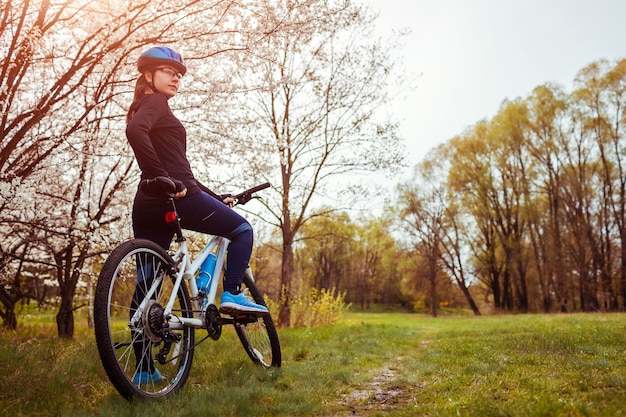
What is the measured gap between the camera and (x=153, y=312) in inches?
112

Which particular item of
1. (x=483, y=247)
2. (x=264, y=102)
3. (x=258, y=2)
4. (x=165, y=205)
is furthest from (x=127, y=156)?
(x=483, y=247)

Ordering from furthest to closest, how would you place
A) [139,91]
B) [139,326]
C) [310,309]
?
[310,309] < [139,91] < [139,326]

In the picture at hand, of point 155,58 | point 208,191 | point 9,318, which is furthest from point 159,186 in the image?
point 9,318

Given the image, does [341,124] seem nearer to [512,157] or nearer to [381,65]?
[381,65]

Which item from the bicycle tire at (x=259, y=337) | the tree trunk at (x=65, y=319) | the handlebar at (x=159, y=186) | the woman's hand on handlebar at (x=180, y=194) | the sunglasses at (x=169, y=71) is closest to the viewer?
the handlebar at (x=159, y=186)

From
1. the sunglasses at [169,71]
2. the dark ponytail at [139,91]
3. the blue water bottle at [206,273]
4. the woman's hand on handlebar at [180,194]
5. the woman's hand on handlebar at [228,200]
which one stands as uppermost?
the sunglasses at [169,71]

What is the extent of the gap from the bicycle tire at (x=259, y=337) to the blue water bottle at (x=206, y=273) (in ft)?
1.59

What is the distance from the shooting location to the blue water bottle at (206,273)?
346 centimetres

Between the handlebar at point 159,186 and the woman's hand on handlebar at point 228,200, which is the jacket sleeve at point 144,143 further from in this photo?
the woman's hand on handlebar at point 228,200

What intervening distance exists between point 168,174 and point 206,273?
2.73ft

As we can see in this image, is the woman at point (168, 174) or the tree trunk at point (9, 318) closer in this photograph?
the woman at point (168, 174)

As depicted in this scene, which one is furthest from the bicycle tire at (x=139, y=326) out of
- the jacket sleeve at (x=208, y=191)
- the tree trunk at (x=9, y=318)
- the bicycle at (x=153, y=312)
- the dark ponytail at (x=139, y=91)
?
the tree trunk at (x=9, y=318)

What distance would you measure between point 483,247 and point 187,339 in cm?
3438

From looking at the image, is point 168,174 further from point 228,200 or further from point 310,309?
point 310,309
